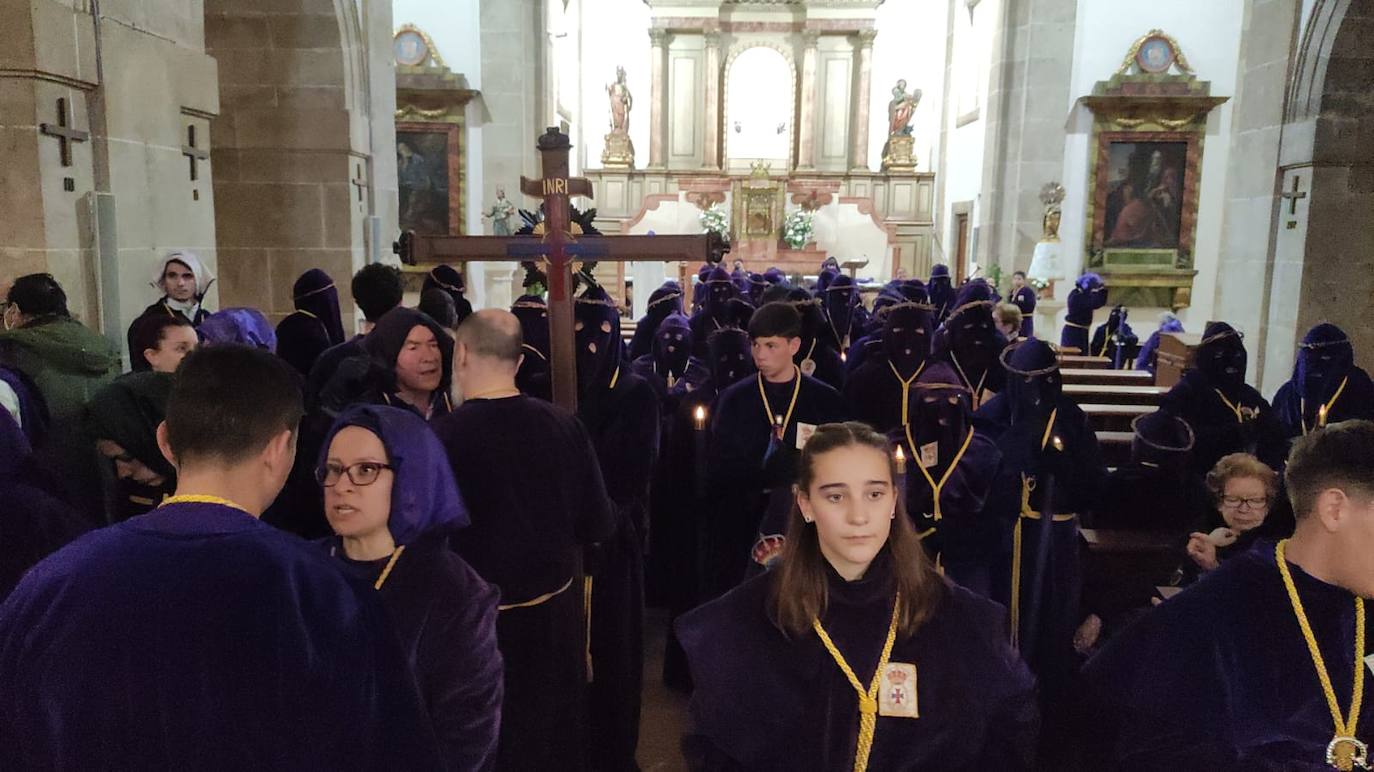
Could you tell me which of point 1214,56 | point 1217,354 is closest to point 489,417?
point 1217,354

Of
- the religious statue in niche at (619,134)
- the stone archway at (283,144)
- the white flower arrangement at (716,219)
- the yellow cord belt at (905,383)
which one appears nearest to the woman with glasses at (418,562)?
the yellow cord belt at (905,383)

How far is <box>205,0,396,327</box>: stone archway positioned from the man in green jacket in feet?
15.7

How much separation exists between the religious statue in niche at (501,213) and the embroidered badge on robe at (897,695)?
13319 millimetres

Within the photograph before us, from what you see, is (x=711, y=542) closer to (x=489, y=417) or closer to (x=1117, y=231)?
(x=489, y=417)

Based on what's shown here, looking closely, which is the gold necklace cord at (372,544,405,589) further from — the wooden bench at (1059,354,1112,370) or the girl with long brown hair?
the wooden bench at (1059,354,1112,370)

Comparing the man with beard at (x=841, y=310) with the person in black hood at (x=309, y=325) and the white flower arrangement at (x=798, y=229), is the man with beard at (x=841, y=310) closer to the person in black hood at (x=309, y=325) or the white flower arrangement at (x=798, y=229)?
the person in black hood at (x=309, y=325)

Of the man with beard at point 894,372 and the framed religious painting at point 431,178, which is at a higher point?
the framed religious painting at point 431,178

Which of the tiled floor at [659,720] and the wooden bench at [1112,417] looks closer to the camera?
the tiled floor at [659,720]

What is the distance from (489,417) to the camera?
3.07 meters

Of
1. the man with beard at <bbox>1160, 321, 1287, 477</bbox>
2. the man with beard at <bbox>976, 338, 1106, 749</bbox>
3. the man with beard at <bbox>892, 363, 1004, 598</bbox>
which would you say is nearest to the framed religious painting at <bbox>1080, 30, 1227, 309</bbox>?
the man with beard at <bbox>1160, 321, 1287, 477</bbox>

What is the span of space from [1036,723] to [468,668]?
1.38 meters

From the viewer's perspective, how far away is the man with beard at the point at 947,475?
400 centimetres

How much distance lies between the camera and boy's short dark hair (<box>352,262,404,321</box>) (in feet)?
18.1

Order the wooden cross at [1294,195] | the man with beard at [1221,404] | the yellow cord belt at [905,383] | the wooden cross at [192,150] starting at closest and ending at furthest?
1. the man with beard at [1221,404]
2. the yellow cord belt at [905,383]
3. the wooden cross at [192,150]
4. the wooden cross at [1294,195]
